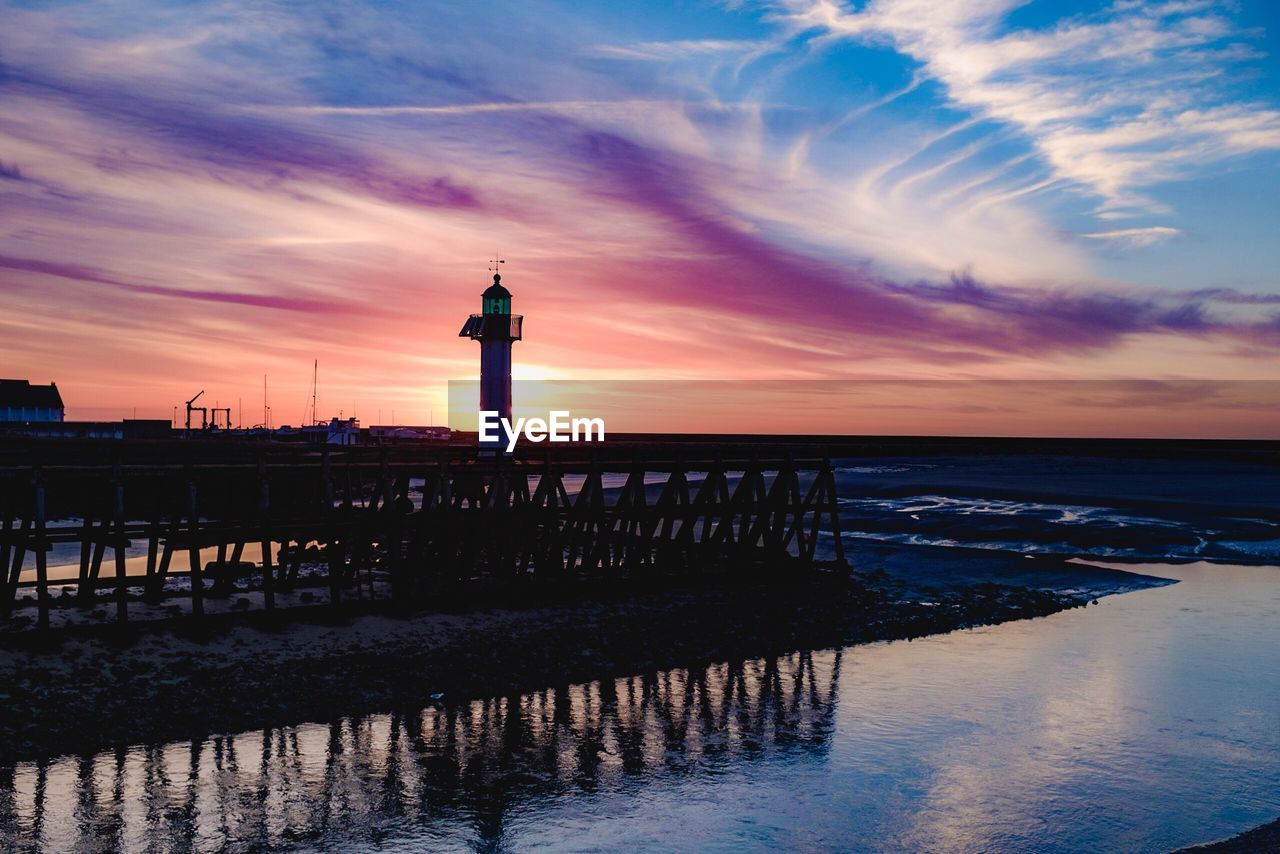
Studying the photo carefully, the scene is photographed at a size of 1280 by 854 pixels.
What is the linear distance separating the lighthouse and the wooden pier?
200 inches

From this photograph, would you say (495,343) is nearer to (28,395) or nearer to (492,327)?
(492,327)

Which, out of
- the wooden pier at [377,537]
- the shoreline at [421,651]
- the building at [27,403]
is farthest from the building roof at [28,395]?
the shoreline at [421,651]

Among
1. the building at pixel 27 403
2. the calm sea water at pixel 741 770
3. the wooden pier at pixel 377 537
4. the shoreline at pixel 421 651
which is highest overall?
the building at pixel 27 403

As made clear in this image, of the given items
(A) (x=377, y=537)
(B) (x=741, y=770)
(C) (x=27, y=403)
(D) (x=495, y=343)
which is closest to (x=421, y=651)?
(B) (x=741, y=770)

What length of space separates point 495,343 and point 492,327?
553 mm

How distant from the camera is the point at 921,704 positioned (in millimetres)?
15055

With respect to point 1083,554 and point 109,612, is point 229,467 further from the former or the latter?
point 1083,554

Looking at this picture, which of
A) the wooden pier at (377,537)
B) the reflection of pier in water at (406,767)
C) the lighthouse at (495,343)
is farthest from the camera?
the lighthouse at (495,343)

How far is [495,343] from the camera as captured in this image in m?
32.5

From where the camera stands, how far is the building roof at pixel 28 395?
94312 millimetres

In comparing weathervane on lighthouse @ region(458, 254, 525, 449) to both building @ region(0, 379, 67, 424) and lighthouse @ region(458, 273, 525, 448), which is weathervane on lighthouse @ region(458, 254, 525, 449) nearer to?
lighthouse @ region(458, 273, 525, 448)

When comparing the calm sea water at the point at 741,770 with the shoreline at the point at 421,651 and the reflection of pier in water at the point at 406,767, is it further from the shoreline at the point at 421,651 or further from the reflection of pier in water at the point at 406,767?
the shoreline at the point at 421,651

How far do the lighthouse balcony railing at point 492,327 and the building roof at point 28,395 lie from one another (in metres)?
82.7

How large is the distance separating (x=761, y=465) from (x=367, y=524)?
38.5 ft
